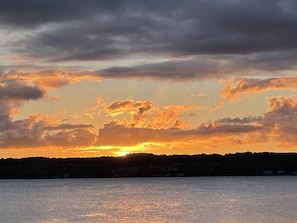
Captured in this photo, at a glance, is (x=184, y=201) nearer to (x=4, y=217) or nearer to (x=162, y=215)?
(x=162, y=215)

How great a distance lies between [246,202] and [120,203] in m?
24.0

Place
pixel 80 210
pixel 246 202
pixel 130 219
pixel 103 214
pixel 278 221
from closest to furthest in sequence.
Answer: pixel 278 221, pixel 130 219, pixel 103 214, pixel 80 210, pixel 246 202

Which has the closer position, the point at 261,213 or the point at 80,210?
the point at 261,213

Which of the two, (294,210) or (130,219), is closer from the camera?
(130,219)

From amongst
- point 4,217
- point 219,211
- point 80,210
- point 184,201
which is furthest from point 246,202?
point 4,217

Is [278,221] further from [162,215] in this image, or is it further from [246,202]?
[246,202]

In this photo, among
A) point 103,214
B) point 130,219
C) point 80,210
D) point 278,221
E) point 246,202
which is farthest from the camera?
point 246,202

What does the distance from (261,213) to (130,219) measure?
66.0ft

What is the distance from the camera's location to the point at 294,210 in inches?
4638

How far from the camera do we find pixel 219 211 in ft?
386

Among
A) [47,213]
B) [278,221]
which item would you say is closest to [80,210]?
[47,213]

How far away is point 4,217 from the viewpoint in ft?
369

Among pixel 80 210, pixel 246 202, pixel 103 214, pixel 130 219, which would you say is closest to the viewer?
pixel 130 219

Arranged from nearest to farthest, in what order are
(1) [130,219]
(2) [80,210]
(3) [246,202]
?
(1) [130,219]
(2) [80,210]
(3) [246,202]
